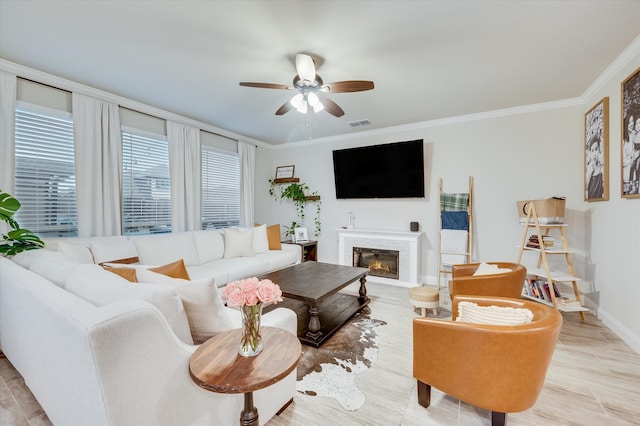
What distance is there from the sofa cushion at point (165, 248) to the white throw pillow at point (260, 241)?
96 cm

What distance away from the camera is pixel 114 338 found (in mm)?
913

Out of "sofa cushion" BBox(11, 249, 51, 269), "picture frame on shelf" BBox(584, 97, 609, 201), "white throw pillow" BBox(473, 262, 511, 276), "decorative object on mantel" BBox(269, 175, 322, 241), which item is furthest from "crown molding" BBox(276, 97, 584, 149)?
"sofa cushion" BBox(11, 249, 51, 269)

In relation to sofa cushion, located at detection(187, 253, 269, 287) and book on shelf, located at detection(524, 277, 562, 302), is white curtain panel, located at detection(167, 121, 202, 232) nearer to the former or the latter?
sofa cushion, located at detection(187, 253, 269, 287)

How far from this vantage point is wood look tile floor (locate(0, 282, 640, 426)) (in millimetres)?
1596

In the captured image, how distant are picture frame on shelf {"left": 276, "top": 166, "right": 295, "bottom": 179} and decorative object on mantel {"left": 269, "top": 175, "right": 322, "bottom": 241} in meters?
0.09

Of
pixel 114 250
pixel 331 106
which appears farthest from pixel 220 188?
pixel 331 106

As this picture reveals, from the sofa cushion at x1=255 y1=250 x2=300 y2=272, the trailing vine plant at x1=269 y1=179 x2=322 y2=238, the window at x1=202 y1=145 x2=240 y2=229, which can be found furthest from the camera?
the trailing vine plant at x1=269 y1=179 x2=322 y2=238

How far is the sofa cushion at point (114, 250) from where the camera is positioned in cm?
274

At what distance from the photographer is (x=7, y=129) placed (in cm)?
255

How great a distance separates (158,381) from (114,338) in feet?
0.91

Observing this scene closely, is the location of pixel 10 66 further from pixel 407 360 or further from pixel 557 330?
pixel 557 330

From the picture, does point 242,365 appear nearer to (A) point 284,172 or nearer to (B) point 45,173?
(B) point 45,173

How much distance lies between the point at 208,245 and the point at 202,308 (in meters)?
2.68

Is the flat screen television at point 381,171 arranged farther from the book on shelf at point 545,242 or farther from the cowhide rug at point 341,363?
the cowhide rug at point 341,363
